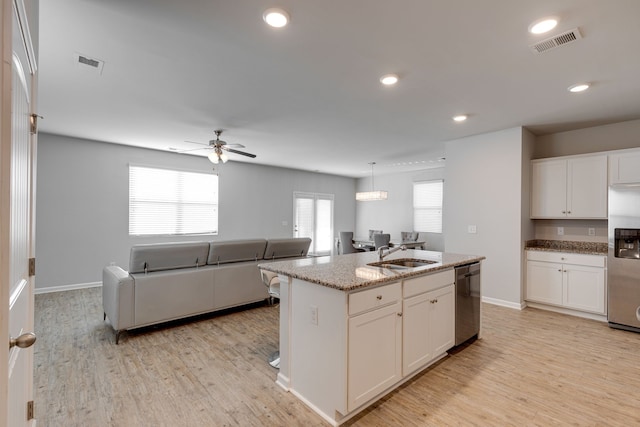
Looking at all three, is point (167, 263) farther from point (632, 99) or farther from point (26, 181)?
point (632, 99)

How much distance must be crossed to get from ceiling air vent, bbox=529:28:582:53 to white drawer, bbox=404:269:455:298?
1926mm

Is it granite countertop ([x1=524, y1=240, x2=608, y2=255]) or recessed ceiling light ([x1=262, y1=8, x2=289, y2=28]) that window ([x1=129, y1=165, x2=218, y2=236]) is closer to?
recessed ceiling light ([x1=262, y1=8, x2=289, y2=28])

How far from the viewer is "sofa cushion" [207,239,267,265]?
3.96m

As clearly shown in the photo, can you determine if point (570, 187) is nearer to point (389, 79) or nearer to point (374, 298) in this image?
point (389, 79)

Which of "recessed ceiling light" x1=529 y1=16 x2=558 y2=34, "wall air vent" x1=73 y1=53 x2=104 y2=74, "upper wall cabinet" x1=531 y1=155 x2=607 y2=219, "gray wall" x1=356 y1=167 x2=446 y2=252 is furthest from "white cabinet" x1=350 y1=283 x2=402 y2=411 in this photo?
"gray wall" x1=356 y1=167 x2=446 y2=252

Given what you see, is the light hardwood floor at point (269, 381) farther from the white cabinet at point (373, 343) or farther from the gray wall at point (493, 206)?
the gray wall at point (493, 206)

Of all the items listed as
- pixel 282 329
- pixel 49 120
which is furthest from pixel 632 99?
pixel 49 120

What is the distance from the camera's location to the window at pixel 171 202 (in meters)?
5.99

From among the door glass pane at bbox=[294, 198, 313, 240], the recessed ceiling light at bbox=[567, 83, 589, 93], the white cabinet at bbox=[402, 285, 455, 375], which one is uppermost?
the recessed ceiling light at bbox=[567, 83, 589, 93]

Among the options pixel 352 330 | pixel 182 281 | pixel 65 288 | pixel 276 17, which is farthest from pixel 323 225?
pixel 276 17

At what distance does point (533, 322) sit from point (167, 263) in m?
4.60

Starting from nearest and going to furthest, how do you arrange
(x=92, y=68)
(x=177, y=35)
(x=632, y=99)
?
(x=177, y=35) < (x=92, y=68) < (x=632, y=99)

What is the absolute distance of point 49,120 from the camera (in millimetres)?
4301

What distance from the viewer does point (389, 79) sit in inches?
112
